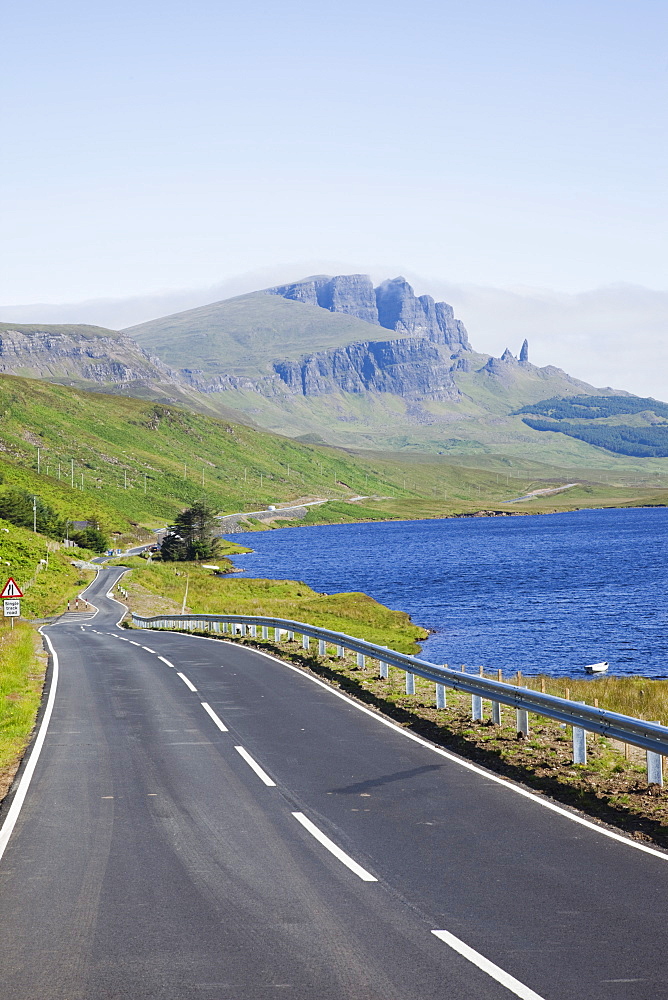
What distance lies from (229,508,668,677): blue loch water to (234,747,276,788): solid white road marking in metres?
33.0

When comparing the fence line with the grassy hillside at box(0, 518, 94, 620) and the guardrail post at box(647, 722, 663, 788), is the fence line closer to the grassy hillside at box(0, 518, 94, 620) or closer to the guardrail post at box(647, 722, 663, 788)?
the guardrail post at box(647, 722, 663, 788)

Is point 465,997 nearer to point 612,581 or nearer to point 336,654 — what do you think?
point 336,654

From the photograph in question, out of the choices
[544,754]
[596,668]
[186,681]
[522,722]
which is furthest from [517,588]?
[544,754]

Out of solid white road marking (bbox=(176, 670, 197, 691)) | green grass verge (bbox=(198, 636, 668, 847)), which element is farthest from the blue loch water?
green grass verge (bbox=(198, 636, 668, 847))

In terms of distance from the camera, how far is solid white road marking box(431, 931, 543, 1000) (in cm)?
682

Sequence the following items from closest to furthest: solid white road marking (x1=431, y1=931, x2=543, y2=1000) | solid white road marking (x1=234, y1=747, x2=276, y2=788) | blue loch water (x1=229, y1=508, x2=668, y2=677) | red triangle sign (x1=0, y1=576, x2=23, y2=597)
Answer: solid white road marking (x1=431, y1=931, x2=543, y2=1000), solid white road marking (x1=234, y1=747, x2=276, y2=788), red triangle sign (x1=0, y1=576, x2=23, y2=597), blue loch water (x1=229, y1=508, x2=668, y2=677)

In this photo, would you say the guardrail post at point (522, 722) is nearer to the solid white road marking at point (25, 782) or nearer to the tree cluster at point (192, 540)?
the solid white road marking at point (25, 782)

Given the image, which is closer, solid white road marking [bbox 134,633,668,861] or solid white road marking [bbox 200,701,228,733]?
solid white road marking [bbox 134,633,668,861]

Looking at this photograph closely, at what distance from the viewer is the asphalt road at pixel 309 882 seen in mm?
7172

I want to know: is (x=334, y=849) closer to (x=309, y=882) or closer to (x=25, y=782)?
(x=309, y=882)

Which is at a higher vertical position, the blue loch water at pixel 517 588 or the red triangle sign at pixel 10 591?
the red triangle sign at pixel 10 591

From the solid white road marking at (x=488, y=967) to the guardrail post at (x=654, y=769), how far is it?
20.2ft

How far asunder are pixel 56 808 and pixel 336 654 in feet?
66.2

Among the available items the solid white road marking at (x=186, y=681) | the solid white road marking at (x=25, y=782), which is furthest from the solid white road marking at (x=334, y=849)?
the solid white road marking at (x=186, y=681)
